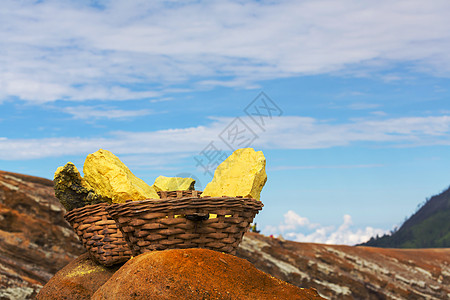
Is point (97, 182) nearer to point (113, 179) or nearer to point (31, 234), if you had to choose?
point (113, 179)

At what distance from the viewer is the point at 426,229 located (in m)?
34.4

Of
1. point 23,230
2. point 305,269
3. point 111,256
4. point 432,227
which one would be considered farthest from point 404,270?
point 432,227

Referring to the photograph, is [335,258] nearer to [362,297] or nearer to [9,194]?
[362,297]

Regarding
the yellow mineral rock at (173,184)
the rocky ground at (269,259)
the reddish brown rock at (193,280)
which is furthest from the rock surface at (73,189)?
the rocky ground at (269,259)

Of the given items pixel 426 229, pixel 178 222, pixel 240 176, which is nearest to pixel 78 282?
pixel 178 222

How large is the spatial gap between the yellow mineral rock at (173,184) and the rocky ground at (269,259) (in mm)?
5202

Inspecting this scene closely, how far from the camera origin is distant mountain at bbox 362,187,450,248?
31969 millimetres

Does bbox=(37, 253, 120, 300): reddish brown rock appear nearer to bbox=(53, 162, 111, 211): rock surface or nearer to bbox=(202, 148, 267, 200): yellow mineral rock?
bbox=(53, 162, 111, 211): rock surface

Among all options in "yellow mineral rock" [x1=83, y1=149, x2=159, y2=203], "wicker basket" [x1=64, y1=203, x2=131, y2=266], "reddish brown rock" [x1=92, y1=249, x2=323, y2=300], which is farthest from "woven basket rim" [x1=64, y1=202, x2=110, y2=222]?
"reddish brown rock" [x1=92, y1=249, x2=323, y2=300]

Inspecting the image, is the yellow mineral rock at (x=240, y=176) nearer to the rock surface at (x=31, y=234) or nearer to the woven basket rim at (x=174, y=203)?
the woven basket rim at (x=174, y=203)

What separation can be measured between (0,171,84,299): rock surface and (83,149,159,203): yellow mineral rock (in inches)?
242

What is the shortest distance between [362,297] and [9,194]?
10143mm

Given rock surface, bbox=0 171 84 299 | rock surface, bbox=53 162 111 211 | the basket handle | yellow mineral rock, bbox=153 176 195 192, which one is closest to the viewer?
the basket handle

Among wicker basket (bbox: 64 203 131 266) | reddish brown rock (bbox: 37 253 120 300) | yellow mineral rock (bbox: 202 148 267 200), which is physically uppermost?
yellow mineral rock (bbox: 202 148 267 200)
